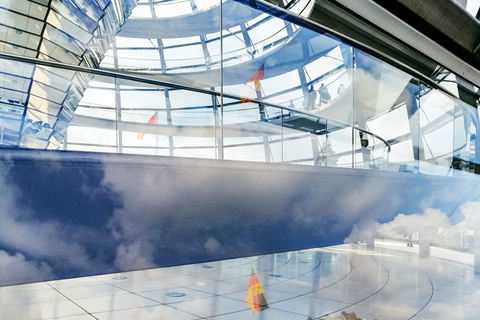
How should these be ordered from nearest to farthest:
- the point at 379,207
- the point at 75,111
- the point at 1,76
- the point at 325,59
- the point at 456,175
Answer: the point at 1,76 < the point at 75,111 < the point at 325,59 < the point at 379,207 < the point at 456,175

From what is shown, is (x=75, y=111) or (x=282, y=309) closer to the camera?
(x=75, y=111)

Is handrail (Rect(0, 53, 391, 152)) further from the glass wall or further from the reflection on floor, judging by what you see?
the reflection on floor

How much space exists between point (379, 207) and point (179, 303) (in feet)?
7.09

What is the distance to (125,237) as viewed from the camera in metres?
1.94

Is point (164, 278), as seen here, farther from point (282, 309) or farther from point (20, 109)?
point (20, 109)

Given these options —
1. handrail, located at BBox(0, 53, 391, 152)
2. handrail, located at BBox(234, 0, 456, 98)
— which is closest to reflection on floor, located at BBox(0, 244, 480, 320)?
handrail, located at BBox(0, 53, 391, 152)

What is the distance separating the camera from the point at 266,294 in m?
3.97

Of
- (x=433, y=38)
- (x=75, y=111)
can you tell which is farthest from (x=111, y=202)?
(x=433, y=38)

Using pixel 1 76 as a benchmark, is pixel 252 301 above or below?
below

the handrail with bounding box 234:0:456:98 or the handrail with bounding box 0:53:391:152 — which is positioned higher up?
the handrail with bounding box 234:0:456:98

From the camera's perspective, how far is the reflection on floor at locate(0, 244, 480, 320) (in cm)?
316

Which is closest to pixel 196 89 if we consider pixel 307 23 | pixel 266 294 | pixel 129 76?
pixel 129 76

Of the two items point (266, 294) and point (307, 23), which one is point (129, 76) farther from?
point (266, 294)

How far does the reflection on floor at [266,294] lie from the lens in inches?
125
